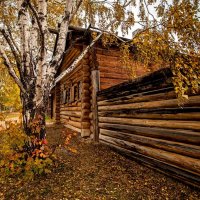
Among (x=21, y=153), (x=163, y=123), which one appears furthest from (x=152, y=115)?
(x=21, y=153)

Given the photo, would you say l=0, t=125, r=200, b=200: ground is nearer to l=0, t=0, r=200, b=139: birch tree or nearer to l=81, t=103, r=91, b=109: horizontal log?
l=0, t=0, r=200, b=139: birch tree

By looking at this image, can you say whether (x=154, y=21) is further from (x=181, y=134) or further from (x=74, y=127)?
(x=74, y=127)

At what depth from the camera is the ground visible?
3449mm

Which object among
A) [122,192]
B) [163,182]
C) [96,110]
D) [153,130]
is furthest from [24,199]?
[96,110]

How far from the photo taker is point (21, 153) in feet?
14.2

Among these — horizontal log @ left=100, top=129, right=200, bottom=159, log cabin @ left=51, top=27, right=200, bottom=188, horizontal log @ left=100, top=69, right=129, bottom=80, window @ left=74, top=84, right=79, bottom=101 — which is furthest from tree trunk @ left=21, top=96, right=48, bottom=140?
window @ left=74, top=84, right=79, bottom=101

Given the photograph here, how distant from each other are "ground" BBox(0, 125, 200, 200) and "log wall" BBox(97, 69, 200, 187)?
1.00 feet

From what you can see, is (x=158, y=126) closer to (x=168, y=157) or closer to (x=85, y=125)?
(x=168, y=157)

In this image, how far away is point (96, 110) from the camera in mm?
7715

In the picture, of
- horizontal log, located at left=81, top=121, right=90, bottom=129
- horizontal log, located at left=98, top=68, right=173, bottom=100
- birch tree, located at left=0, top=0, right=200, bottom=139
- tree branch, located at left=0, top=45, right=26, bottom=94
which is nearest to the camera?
birch tree, located at left=0, top=0, right=200, bottom=139

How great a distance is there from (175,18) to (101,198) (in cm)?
312

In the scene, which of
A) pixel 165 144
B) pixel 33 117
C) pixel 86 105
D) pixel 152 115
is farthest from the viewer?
pixel 86 105

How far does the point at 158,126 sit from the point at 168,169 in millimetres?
932

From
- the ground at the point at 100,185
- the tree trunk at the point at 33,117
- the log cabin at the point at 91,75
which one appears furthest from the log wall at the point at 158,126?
the tree trunk at the point at 33,117
